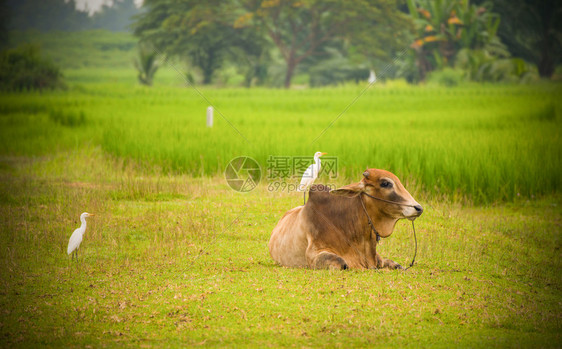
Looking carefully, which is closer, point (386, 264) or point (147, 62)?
point (386, 264)

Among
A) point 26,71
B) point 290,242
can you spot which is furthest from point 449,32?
point 290,242

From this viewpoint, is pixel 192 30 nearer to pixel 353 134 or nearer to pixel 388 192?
pixel 353 134

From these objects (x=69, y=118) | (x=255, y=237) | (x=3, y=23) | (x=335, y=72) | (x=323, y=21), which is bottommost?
(x=255, y=237)

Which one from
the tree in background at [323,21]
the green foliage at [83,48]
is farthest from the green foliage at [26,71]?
the green foliage at [83,48]

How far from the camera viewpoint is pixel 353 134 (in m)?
16.5

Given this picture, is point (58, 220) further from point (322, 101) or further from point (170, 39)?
point (170, 39)

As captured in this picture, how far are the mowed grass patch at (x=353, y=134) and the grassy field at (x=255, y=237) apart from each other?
0.07 meters

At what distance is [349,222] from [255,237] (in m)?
2.56

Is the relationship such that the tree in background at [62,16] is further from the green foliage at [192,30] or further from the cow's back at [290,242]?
the cow's back at [290,242]

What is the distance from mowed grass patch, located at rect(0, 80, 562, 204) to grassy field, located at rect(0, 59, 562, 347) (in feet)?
A: 0.21

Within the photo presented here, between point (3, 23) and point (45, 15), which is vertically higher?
point (45, 15)

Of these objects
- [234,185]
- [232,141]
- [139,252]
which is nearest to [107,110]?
[232,141]

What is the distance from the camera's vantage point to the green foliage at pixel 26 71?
3409 centimetres

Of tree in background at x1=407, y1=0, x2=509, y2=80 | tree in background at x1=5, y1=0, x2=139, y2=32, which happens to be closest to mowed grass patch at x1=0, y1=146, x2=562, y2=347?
tree in background at x1=407, y1=0, x2=509, y2=80
